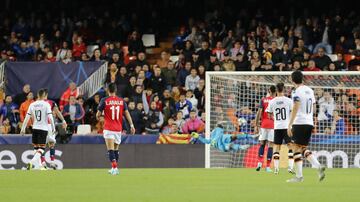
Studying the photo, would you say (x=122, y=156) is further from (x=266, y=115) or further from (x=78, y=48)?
(x=78, y=48)

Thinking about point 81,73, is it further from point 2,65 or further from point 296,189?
point 296,189

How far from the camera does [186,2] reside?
110 ft

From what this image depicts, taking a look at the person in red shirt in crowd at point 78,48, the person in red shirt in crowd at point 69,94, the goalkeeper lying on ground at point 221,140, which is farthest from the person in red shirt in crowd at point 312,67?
the person in red shirt in crowd at point 78,48

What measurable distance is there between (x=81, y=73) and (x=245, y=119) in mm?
5910

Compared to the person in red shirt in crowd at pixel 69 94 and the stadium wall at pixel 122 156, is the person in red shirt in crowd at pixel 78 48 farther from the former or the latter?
the stadium wall at pixel 122 156

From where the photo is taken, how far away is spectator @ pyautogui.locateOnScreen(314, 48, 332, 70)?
26719 mm

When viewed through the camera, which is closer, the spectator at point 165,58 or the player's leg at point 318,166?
the player's leg at point 318,166

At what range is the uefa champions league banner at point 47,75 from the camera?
28484 mm

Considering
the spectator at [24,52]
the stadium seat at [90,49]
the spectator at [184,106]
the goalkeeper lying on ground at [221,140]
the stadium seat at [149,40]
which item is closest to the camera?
the goalkeeper lying on ground at [221,140]

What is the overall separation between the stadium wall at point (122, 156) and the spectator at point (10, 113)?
1.96 metres

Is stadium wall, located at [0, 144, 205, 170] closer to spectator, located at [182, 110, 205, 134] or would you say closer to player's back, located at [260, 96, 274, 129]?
spectator, located at [182, 110, 205, 134]

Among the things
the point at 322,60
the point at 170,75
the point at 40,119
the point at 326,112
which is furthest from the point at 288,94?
the point at 40,119

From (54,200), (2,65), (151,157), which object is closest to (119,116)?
(151,157)

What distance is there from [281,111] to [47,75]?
10.6 m
